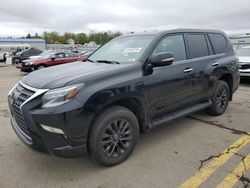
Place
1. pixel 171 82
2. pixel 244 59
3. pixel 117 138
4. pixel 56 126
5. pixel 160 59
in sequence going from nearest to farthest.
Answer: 1. pixel 56 126
2. pixel 117 138
3. pixel 160 59
4. pixel 171 82
5. pixel 244 59

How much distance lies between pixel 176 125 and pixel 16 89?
296 cm

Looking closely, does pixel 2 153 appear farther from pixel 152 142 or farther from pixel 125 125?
pixel 152 142

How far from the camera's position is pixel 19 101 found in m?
3.14

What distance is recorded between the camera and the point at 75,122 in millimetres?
2842

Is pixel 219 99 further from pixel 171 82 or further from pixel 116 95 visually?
pixel 116 95

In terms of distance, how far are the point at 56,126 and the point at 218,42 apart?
396cm

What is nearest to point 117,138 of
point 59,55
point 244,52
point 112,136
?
point 112,136

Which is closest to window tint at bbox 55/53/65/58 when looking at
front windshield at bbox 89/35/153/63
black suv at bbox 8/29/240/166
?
front windshield at bbox 89/35/153/63

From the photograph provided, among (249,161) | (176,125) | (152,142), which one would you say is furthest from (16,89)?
(249,161)

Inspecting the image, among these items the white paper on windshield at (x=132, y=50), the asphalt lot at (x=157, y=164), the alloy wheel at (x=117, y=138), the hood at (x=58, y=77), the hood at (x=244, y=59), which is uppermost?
the white paper on windshield at (x=132, y=50)

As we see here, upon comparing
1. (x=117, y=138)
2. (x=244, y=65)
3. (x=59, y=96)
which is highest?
(x=59, y=96)

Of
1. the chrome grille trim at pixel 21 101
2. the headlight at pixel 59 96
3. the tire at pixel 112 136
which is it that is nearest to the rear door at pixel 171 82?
the tire at pixel 112 136

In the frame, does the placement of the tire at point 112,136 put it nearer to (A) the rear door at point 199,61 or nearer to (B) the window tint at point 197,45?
(A) the rear door at point 199,61

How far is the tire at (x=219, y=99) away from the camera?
5117 millimetres
